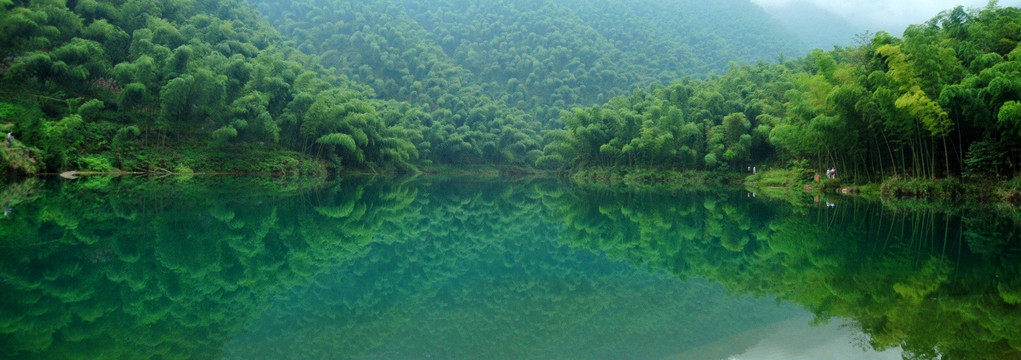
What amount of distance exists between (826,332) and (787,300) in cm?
106

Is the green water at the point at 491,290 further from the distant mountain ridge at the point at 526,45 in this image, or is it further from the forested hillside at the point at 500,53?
the distant mountain ridge at the point at 526,45

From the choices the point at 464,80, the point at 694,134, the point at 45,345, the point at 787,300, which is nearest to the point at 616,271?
the point at 787,300

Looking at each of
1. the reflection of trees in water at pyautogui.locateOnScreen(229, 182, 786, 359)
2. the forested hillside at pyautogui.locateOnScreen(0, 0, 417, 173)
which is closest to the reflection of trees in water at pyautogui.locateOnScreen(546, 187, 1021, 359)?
the reflection of trees in water at pyautogui.locateOnScreen(229, 182, 786, 359)

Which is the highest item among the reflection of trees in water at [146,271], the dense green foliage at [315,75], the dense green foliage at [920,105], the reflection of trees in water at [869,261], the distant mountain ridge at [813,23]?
the distant mountain ridge at [813,23]

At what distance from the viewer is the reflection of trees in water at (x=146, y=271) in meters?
3.54

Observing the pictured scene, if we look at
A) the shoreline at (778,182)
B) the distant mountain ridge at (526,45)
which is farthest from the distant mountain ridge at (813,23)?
the shoreline at (778,182)

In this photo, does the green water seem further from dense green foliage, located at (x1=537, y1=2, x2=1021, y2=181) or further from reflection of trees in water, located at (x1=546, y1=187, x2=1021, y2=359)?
dense green foliage, located at (x1=537, y1=2, x2=1021, y2=181)


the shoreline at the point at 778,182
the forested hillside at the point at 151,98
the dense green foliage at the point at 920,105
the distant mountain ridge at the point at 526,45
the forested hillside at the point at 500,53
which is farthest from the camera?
the distant mountain ridge at the point at 526,45

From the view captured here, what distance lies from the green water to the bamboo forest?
0.12 ft

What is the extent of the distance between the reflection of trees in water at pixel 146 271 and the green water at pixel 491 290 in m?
0.03

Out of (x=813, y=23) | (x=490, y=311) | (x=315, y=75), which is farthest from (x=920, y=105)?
(x=813, y=23)

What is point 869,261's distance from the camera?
21.6ft

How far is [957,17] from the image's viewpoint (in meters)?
17.9

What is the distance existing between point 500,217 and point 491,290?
783 cm
